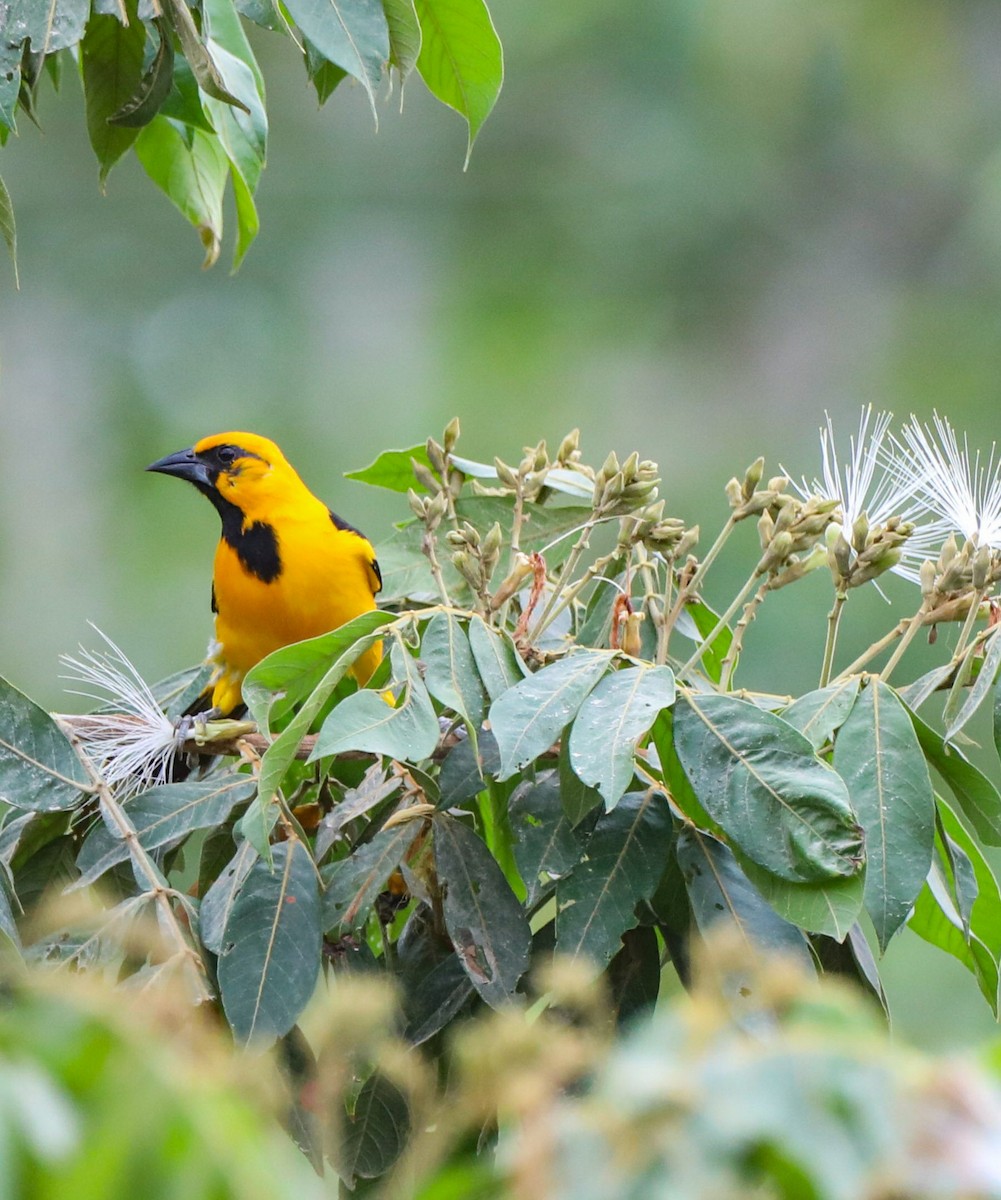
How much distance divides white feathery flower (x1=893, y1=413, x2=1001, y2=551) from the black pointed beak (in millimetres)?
1802

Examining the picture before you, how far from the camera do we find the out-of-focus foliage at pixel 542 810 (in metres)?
1.37

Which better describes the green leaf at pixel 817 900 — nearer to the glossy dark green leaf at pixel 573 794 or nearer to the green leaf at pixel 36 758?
the glossy dark green leaf at pixel 573 794

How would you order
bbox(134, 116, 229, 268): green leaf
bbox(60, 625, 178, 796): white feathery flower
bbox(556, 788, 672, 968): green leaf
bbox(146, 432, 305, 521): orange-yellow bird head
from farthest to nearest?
1. bbox(146, 432, 305, 521): orange-yellow bird head
2. bbox(134, 116, 229, 268): green leaf
3. bbox(60, 625, 178, 796): white feathery flower
4. bbox(556, 788, 672, 968): green leaf

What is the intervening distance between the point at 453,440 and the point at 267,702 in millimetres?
501

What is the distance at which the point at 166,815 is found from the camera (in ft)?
5.20

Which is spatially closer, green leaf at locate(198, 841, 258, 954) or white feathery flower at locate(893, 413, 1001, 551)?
green leaf at locate(198, 841, 258, 954)

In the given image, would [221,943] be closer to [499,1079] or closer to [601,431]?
[499,1079]

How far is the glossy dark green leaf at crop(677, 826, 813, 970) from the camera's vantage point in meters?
1.43

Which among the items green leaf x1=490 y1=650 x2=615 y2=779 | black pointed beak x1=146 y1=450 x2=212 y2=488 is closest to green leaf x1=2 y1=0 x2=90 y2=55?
green leaf x1=490 y1=650 x2=615 y2=779

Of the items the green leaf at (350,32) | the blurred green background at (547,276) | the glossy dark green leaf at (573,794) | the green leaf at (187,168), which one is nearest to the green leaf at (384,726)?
the glossy dark green leaf at (573,794)

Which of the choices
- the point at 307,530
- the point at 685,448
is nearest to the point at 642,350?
the point at 685,448

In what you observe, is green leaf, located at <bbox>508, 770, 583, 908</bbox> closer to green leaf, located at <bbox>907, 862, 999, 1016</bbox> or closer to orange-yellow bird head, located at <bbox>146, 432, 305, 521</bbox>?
green leaf, located at <bbox>907, 862, 999, 1016</bbox>

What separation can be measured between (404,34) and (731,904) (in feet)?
2.99

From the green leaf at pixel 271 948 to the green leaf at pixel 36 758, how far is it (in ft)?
0.73
